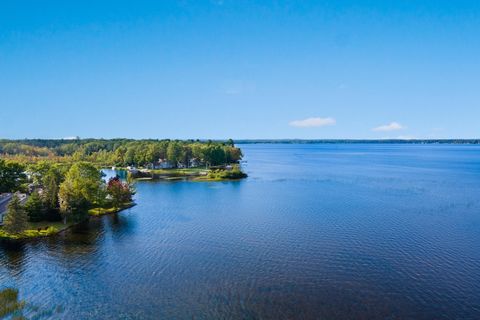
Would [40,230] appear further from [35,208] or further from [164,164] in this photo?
[164,164]

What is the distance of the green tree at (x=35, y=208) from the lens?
51.2m

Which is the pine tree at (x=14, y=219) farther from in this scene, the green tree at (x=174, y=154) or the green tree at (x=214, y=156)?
the green tree at (x=214, y=156)

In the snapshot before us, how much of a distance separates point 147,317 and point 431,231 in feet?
129

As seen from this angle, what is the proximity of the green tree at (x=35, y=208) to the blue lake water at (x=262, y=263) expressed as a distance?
23.6ft

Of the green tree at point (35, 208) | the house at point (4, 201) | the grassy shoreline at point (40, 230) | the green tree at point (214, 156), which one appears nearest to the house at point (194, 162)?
the green tree at point (214, 156)

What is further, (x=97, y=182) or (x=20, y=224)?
(x=97, y=182)

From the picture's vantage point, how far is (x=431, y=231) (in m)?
48.0

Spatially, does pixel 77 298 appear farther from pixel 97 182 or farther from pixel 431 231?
pixel 431 231

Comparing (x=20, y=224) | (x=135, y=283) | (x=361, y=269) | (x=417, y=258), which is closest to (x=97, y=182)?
(x=20, y=224)

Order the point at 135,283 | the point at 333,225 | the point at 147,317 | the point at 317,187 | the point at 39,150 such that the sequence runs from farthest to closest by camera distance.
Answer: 1. the point at 39,150
2. the point at 317,187
3. the point at 333,225
4. the point at 135,283
5. the point at 147,317

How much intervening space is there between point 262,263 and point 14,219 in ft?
102

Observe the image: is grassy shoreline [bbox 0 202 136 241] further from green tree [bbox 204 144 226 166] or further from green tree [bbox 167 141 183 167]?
green tree [bbox 204 144 226 166]

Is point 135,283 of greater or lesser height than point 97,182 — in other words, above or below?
below

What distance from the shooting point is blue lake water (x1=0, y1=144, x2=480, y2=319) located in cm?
2850
